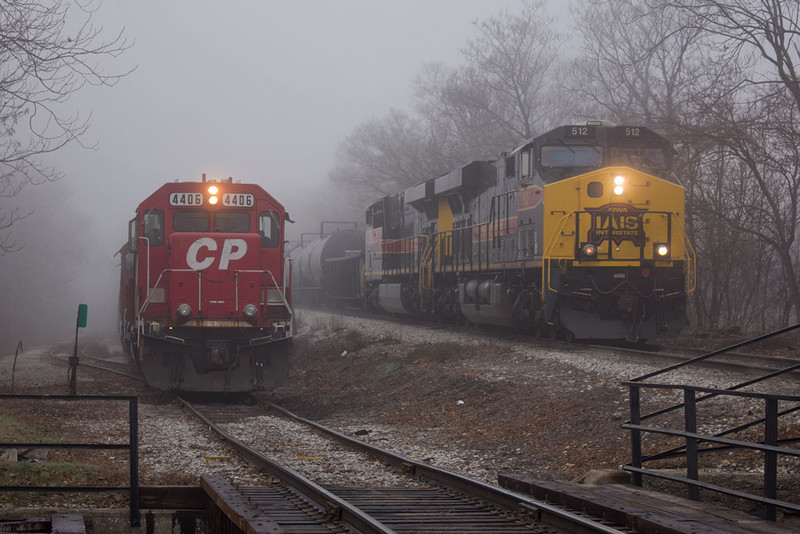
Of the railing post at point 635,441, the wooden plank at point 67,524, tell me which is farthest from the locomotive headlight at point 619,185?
the wooden plank at point 67,524

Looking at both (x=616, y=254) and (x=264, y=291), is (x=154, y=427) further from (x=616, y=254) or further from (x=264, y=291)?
(x=616, y=254)

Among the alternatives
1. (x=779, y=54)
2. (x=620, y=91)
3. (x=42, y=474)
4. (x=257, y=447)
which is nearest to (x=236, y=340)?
(x=257, y=447)

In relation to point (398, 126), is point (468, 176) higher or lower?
lower

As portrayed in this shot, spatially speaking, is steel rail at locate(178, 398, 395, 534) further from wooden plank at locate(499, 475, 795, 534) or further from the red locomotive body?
the red locomotive body

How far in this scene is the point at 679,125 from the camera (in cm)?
1797

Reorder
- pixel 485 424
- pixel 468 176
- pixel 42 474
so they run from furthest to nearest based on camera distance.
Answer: pixel 468 176, pixel 485 424, pixel 42 474

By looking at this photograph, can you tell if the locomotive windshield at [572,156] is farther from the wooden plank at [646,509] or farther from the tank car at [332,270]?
the tank car at [332,270]

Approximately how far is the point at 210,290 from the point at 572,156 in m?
6.52

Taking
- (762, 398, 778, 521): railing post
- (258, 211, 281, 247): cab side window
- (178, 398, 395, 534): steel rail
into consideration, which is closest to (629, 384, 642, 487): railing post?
(762, 398, 778, 521): railing post

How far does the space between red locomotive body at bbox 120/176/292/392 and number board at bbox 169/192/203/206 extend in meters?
0.02

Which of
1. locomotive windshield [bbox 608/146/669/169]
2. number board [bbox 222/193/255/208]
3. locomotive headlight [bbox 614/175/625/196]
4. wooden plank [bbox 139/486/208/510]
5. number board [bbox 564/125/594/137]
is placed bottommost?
wooden plank [bbox 139/486/208/510]

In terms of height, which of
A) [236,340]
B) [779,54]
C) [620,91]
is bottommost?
[236,340]

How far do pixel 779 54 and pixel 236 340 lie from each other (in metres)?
11.5

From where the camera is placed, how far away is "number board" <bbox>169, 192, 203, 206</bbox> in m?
14.1
